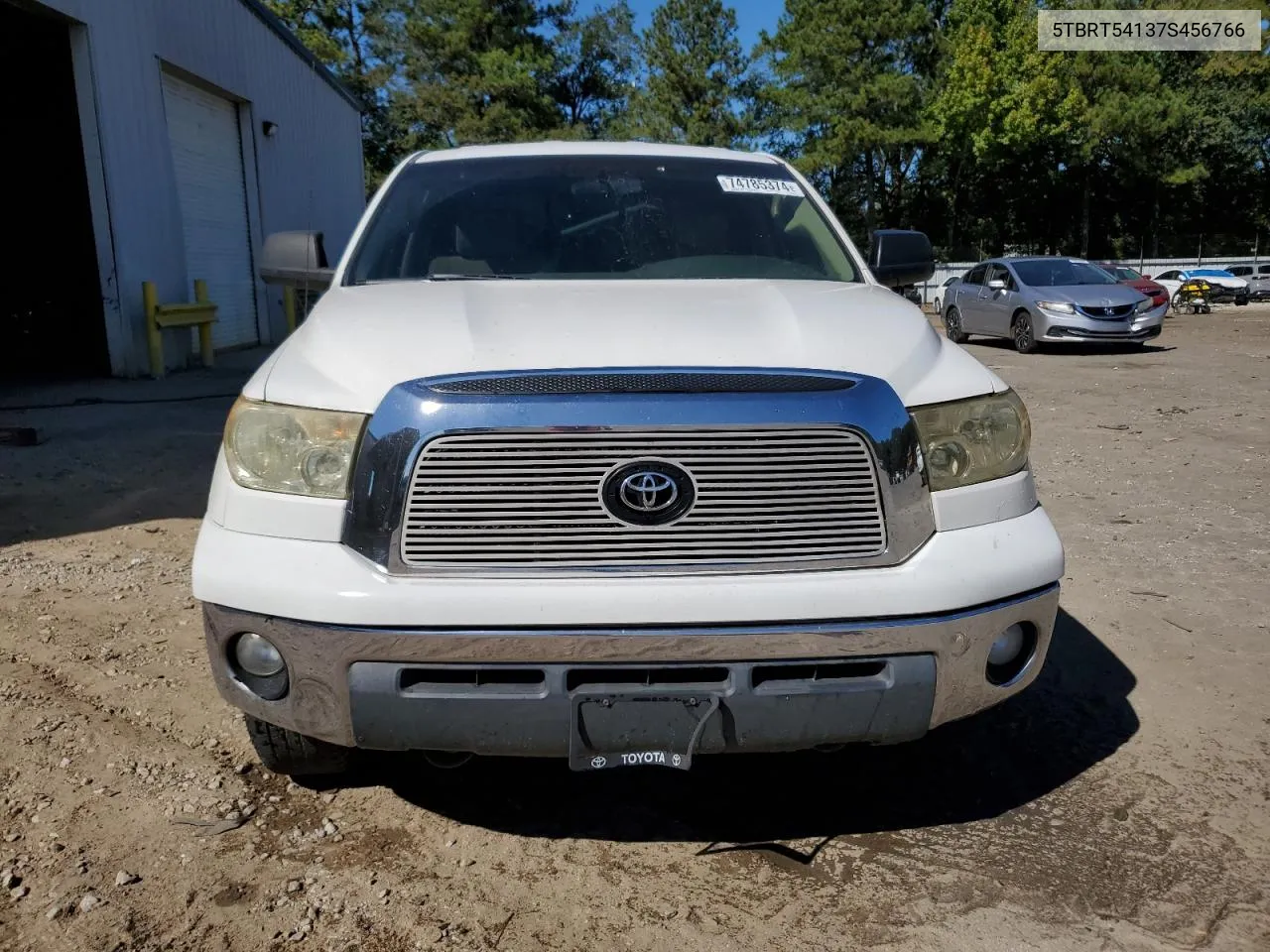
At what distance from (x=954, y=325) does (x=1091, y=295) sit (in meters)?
3.56

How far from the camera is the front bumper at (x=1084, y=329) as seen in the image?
14438 millimetres

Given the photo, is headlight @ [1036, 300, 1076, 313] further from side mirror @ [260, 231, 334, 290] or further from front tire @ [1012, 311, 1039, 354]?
side mirror @ [260, 231, 334, 290]

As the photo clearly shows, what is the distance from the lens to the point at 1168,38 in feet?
135

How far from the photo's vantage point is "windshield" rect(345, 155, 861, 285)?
11.3 ft

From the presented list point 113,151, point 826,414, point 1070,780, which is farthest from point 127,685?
point 113,151

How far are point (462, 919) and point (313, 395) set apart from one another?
1216mm

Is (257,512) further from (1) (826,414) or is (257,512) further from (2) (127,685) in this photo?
(2) (127,685)

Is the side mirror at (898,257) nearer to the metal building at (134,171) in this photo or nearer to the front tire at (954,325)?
the metal building at (134,171)

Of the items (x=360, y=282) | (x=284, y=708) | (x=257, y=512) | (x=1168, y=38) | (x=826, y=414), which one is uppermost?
(x=1168, y=38)

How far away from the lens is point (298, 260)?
12.4 ft

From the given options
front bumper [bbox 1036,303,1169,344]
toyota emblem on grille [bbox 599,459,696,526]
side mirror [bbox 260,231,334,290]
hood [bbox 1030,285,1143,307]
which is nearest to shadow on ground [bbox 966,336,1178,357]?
front bumper [bbox 1036,303,1169,344]

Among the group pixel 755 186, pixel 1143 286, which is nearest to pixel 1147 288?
pixel 1143 286

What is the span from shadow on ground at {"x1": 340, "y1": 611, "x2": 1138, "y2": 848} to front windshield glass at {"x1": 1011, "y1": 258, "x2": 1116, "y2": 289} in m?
13.8

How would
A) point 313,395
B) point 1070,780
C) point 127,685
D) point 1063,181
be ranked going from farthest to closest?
1. point 1063,181
2. point 127,685
3. point 1070,780
4. point 313,395
